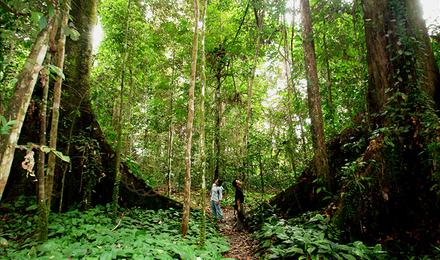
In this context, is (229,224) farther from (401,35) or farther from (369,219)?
(401,35)

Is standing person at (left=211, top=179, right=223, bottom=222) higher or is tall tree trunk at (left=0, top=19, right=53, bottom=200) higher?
tall tree trunk at (left=0, top=19, right=53, bottom=200)

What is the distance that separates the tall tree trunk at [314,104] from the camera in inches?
293

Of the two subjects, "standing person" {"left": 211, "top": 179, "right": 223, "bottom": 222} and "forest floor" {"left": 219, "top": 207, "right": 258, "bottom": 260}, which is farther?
"standing person" {"left": 211, "top": 179, "right": 223, "bottom": 222}

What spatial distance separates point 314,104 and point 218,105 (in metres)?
7.28

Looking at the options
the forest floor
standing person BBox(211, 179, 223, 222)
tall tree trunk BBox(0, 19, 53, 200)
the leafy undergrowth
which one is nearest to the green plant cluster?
the forest floor

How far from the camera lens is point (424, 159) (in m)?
4.89

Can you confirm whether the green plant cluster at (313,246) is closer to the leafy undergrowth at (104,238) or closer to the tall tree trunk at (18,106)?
the leafy undergrowth at (104,238)

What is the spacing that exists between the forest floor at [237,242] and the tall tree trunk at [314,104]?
2517 millimetres

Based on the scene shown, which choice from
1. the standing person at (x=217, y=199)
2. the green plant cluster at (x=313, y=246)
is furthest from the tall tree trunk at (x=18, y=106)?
the standing person at (x=217, y=199)

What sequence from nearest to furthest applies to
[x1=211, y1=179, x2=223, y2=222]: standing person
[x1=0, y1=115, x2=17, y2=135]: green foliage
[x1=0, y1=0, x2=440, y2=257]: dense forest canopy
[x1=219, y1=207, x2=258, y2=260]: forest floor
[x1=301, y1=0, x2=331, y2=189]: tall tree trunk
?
[x1=0, y1=115, x2=17, y2=135]: green foliage
[x1=0, y1=0, x2=440, y2=257]: dense forest canopy
[x1=219, y1=207, x2=258, y2=260]: forest floor
[x1=301, y1=0, x2=331, y2=189]: tall tree trunk
[x1=211, y1=179, x2=223, y2=222]: standing person

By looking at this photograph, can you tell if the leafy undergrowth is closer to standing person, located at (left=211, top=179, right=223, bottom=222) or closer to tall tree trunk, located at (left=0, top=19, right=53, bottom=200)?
standing person, located at (left=211, top=179, right=223, bottom=222)

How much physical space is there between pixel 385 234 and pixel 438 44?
15.5ft

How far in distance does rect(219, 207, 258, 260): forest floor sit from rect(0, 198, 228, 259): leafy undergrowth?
0.31 m

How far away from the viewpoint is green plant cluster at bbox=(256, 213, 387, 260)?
4605mm
